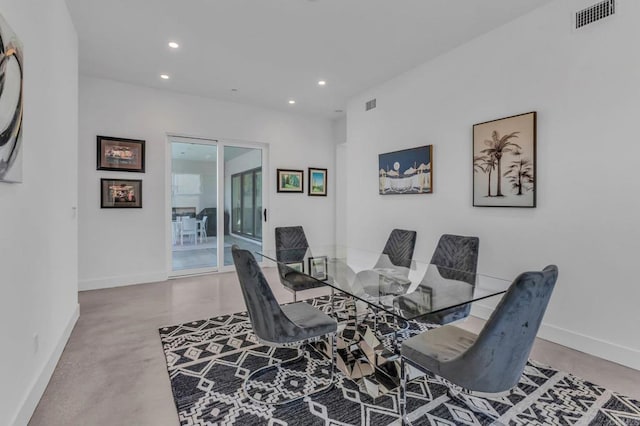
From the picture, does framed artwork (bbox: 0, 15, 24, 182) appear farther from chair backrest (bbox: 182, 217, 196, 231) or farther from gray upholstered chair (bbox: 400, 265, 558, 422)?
chair backrest (bbox: 182, 217, 196, 231)

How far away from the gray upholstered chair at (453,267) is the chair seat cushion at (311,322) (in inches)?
18.7

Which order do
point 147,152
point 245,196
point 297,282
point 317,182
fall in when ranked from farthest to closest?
point 317,182
point 245,196
point 147,152
point 297,282

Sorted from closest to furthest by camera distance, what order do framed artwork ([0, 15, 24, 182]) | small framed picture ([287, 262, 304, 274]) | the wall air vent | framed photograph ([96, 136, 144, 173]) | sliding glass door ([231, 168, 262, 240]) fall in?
framed artwork ([0, 15, 24, 182]), small framed picture ([287, 262, 304, 274]), framed photograph ([96, 136, 144, 173]), the wall air vent, sliding glass door ([231, 168, 262, 240])

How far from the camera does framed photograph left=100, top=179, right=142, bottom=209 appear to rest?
4582mm

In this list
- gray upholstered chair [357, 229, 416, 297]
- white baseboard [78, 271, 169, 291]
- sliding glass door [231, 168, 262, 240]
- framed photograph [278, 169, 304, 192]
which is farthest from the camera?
framed photograph [278, 169, 304, 192]

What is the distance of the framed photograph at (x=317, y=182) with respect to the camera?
646cm

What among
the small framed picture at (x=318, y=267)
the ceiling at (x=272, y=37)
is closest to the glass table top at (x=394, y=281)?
the small framed picture at (x=318, y=267)

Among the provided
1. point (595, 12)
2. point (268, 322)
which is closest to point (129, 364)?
point (268, 322)

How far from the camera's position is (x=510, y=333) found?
1.38m

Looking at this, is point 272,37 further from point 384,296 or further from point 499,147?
point 384,296

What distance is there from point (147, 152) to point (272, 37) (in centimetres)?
283

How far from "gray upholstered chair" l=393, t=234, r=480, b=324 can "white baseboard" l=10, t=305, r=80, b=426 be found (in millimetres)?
2201

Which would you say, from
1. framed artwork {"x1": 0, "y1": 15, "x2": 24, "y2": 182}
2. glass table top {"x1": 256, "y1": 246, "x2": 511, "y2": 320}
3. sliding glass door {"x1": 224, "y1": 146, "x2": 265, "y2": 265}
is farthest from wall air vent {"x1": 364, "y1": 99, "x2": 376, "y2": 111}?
framed artwork {"x1": 0, "y1": 15, "x2": 24, "y2": 182}

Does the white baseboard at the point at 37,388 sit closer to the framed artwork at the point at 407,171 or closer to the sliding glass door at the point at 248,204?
the sliding glass door at the point at 248,204
